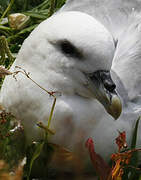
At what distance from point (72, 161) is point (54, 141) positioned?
0.16 metres

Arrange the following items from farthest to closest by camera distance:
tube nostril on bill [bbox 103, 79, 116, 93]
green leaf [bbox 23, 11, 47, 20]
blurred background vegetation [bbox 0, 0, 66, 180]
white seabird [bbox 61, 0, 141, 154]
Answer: green leaf [bbox 23, 11, 47, 20], white seabird [bbox 61, 0, 141, 154], tube nostril on bill [bbox 103, 79, 116, 93], blurred background vegetation [bbox 0, 0, 66, 180]

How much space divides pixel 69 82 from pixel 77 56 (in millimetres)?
106

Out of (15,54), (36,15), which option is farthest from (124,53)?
(36,15)

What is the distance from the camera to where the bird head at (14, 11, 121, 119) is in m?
1.67

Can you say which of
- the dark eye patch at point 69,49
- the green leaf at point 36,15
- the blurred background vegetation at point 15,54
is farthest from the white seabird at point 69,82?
the green leaf at point 36,15

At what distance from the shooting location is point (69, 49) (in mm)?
1722

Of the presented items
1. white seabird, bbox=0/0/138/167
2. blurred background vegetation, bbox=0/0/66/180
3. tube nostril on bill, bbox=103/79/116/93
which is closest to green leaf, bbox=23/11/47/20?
blurred background vegetation, bbox=0/0/66/180

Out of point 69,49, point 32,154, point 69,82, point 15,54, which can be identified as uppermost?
point 69,49

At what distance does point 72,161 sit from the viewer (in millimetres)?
1678

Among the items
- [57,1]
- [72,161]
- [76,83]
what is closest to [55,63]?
[76,83]

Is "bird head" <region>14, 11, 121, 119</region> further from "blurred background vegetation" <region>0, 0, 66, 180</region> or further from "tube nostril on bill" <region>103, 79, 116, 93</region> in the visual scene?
"blurred background vegetation" <region>0, 0, 66, 180</region>

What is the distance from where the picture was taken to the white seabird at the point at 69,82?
5.51ft

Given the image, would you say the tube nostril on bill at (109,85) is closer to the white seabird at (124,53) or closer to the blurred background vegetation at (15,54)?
the white seabird at (124,53)

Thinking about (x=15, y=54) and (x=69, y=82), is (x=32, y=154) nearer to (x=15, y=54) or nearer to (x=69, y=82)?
(x=69, y=82)
